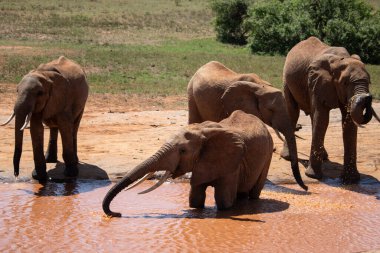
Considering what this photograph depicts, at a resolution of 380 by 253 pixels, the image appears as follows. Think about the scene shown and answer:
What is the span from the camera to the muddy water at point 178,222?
7.53m

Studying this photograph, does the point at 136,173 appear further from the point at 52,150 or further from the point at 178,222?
the point at 52,150

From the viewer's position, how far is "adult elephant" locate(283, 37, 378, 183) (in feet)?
33.8

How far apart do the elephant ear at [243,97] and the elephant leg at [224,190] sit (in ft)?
6.15

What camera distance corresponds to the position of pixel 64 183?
1057cm

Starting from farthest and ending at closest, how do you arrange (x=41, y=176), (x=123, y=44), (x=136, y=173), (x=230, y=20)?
1. (x=230, y=20)
2. (x=123, y=44)
3. (x=41, y=176)
4. (x=136, y=173)

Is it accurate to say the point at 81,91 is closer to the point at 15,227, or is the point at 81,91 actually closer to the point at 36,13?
the point at 15,227

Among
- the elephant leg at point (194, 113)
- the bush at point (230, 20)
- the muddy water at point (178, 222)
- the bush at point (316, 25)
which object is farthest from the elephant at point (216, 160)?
the bush at point (230, 20)

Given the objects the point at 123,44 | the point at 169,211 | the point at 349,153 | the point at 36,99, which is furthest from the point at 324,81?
the point at 123,44

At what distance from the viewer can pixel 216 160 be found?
8.64 metres

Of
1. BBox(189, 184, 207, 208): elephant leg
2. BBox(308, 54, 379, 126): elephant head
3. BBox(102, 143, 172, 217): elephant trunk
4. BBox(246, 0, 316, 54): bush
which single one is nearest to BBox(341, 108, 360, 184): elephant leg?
BBox(308, 54, 379, 126): elephant head

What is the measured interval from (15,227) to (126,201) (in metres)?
1.62

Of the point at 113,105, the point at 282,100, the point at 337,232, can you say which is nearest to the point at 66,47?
the point at 113,105

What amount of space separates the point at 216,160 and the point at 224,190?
37 centimetres

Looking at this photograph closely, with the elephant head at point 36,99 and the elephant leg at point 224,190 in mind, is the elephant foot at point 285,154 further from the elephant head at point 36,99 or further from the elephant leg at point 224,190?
the elephant head at point 36,99
